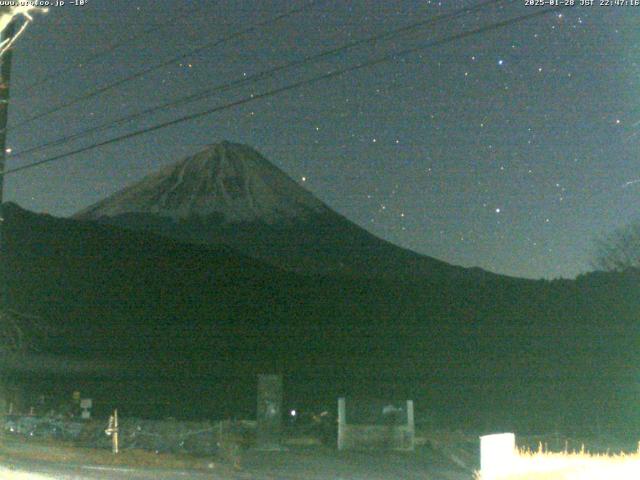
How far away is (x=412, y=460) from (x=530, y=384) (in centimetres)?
5746

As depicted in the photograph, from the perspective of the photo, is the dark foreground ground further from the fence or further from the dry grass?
the dry grass

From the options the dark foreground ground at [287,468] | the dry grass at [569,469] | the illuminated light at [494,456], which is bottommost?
the dark foreground ground at [287,468]

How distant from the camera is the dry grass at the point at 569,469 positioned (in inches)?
468

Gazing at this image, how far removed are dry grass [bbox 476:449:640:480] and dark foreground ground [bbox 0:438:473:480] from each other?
2.89m

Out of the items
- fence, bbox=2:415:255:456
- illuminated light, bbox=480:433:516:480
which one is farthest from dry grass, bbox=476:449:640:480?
fence, bbox=2:415:255:456

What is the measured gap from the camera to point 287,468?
19969 millimetres

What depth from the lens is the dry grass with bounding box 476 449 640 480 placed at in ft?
39.0

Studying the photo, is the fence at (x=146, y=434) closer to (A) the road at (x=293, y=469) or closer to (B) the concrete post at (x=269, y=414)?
(B) the concrete post at (x=269, y=414)

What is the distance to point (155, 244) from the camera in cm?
16050

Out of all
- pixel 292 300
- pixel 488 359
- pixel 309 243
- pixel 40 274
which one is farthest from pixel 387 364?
pixel 309 243

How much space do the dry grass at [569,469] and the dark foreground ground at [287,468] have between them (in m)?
2.89

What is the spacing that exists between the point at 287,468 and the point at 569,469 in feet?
28.6

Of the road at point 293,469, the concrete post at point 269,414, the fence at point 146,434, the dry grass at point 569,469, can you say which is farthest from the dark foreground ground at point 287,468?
the dry grass at point 569,469

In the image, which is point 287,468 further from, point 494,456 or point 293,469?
point 494,456
